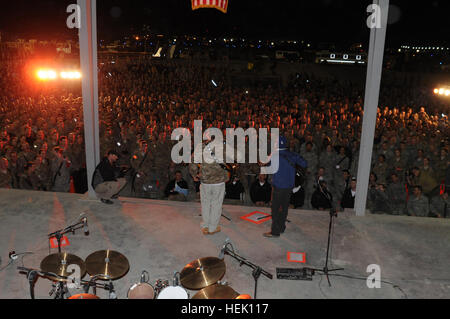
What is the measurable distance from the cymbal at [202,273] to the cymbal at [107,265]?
65 centimetres

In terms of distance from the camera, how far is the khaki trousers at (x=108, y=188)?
6.90 metres

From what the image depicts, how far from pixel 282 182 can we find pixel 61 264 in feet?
10.4

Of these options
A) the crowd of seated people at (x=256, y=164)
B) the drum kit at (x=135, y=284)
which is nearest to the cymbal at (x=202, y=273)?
the drum kit at (x=135, y=284)

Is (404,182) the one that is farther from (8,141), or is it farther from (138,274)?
(8,141)

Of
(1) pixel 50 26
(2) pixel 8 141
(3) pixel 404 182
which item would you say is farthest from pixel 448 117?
(1) pixel 50 26

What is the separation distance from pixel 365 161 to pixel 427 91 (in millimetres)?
19864

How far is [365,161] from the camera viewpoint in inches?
259

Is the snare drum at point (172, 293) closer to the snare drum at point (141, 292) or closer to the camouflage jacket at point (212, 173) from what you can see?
the snare drum at point (141, 292)

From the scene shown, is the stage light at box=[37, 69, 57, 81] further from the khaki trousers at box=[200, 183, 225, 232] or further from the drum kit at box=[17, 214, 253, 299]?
the drum kit at box=[17, 214, 253, 299]

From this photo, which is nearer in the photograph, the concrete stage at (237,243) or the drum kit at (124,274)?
the drum kit at (124,274)

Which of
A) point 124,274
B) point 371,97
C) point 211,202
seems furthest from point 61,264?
point 371,97

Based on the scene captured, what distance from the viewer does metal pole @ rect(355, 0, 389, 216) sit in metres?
6.04
